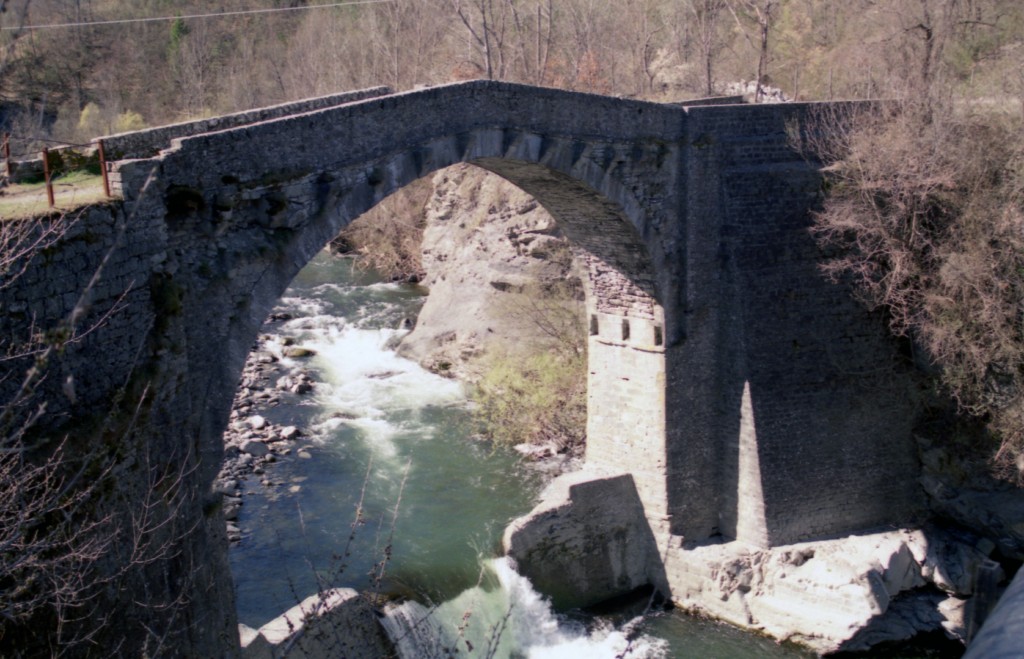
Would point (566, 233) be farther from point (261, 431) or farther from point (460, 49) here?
point (460, 49)

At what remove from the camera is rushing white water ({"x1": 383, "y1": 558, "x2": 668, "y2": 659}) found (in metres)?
11.3

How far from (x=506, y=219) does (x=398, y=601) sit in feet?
37.6

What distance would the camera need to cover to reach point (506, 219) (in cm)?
2114

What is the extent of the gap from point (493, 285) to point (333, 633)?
11235mm

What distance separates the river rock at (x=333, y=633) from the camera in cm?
894

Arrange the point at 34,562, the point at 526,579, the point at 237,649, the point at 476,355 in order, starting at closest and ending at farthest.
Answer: the point at 34,562 < the point at 237,649 < the point at 526,579 < the point at 476,355

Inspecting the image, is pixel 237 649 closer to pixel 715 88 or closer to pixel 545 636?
pixel 545 636

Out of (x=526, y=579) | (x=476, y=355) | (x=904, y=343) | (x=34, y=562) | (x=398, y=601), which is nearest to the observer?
(x=34, y=562)

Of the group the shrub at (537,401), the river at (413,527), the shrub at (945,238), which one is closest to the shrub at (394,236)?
the river at (413,527)

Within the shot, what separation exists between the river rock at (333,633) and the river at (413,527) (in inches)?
12.5

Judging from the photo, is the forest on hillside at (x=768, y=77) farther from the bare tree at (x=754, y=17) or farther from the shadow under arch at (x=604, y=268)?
the shadow under arch at (x=604, y=268)

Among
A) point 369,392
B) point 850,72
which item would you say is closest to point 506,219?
point 369,392

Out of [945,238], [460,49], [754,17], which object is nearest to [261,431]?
[945,238]

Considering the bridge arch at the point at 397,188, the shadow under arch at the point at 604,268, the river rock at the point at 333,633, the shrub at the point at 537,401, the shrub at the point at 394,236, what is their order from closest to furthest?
1. the bridge arch at the point at 397,188
2. the river rock at the point at 333,633
3. the shadow under arch at the point at 604,268
4. the shrub at the point at 537,401
5. the shrub at the point at 394,236
